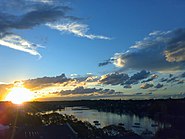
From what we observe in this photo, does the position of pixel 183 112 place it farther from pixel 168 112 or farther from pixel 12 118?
pixel 12 118

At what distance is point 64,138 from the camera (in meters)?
51.0

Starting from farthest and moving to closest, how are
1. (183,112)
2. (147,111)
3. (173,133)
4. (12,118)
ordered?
1. (147,111)
2. (183,112)
3. (12,118)
4. (173,133)

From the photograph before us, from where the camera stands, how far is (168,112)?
15138 cm

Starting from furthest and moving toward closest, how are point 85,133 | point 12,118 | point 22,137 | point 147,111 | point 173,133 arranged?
1. point 147,111
2. point 12,118
3. point 85,133
4. point 173,133
5. point 22,137

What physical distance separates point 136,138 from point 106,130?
1262 inches

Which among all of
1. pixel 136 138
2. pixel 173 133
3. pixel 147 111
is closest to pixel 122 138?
pixel 136 138

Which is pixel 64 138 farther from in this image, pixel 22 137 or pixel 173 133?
pixel 173 133

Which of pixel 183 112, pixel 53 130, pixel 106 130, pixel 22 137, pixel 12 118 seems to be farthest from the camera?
pixel 183 112

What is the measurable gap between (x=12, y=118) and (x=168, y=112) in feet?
245

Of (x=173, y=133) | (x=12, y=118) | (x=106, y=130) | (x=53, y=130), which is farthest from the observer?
(x=12, y=118)

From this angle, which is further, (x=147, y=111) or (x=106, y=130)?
(x=147, y=111)


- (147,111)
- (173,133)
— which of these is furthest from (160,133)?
(147,111)

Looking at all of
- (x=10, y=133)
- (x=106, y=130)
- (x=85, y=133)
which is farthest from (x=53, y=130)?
(x=106, y=130)

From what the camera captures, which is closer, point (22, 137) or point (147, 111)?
point (22, 137)
